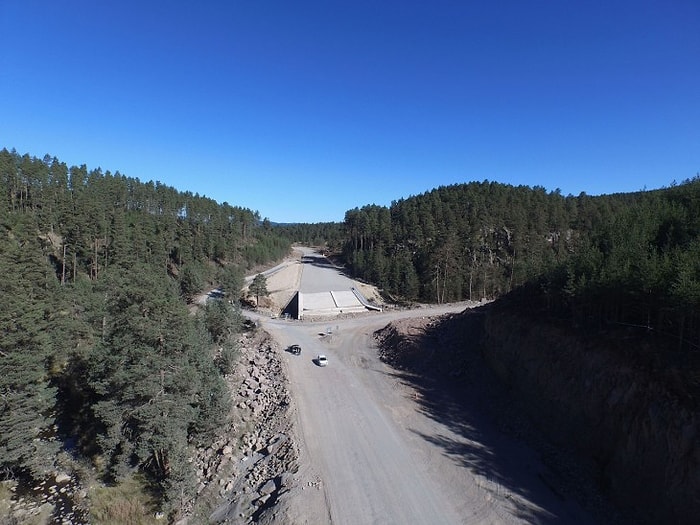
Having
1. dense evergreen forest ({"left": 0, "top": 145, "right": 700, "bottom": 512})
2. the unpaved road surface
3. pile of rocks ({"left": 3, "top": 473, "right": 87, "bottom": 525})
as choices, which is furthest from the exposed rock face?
pile of rocks ({"left": 3, "top": 473, "right": 87, "bottom": 525})

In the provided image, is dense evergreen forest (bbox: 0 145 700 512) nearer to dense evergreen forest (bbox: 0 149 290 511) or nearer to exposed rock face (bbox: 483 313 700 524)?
dense evergreen forest (bbox: 0 149 290 511)

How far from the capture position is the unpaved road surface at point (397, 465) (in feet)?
51.5

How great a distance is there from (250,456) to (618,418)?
18.5 metres

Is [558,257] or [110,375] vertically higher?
[558,257]

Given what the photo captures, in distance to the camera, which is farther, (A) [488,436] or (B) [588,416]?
(A) [488,436]

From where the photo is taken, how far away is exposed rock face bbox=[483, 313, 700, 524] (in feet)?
47.9

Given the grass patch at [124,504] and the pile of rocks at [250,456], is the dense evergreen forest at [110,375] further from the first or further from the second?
the pile of rocks at [250,456]

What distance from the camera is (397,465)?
736 inches

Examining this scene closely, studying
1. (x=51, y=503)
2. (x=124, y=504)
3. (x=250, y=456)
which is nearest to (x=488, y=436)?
(x=250, y=456)

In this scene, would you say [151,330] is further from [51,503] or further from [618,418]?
[618,418]

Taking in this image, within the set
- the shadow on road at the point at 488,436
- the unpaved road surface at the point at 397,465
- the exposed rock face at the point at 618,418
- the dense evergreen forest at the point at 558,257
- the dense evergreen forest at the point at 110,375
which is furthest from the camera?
the dense evergreen forest at the point at 110,375

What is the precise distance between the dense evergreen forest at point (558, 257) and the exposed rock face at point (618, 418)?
1.33 m

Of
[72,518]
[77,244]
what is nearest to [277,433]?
[72,518]

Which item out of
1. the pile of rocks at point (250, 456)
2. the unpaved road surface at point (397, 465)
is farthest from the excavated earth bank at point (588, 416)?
the pile of rocks at point (250, 456)
